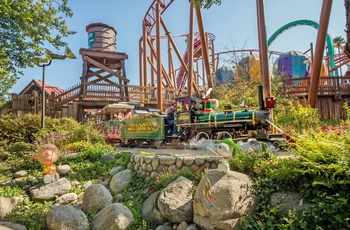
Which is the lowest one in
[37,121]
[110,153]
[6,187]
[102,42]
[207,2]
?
[6,187]

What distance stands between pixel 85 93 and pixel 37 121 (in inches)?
250

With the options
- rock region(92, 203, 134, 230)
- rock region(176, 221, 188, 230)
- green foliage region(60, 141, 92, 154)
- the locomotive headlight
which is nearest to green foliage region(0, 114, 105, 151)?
green foliage region(60, 141, 92, 154)

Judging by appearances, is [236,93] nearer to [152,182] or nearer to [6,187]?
[152,182]

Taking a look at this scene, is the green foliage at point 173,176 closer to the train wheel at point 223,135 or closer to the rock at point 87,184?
the rock at point 87,184

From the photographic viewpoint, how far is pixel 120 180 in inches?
275

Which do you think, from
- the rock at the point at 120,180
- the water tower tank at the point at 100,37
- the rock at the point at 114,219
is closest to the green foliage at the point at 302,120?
the rock at the point at 120,180

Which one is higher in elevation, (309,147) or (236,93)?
(236,93)

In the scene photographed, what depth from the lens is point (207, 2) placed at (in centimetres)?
766

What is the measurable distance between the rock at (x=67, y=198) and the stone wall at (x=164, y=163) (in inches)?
66.0

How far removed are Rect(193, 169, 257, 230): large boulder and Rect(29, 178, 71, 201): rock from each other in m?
4.16

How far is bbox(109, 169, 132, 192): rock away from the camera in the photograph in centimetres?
682

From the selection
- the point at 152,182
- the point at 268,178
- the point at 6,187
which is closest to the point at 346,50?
the point at 268,178

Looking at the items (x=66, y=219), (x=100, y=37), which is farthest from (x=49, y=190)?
(x=100, y=37)

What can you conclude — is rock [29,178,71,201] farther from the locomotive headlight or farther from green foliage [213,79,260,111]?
green foliage [213,79,260,111]
